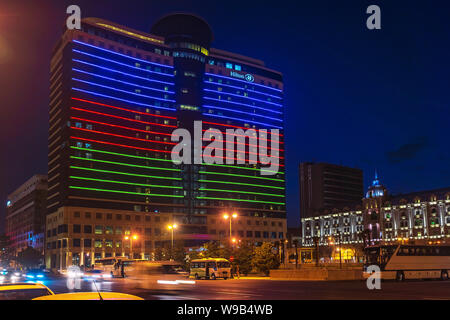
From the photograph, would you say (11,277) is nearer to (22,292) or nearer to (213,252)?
(213,252)

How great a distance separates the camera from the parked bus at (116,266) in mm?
57625

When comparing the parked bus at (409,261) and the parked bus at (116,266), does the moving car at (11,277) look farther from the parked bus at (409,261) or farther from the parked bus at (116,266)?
the parked bus at (409,261)

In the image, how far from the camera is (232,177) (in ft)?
552

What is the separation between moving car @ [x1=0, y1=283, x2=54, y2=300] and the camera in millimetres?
10523

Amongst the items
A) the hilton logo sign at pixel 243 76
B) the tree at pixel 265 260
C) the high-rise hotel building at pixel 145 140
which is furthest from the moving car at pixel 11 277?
the hilton logo sign at pixel 243 76

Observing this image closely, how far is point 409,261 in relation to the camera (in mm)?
44500

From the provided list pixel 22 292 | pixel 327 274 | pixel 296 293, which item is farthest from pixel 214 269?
pixel 22 292

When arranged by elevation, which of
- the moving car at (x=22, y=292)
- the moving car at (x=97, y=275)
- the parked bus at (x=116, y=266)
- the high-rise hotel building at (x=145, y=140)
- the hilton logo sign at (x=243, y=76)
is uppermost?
the hilton logo sign at (x=243, y=76)

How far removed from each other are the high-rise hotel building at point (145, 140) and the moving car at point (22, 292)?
125m

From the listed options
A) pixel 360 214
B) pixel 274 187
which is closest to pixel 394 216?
pixel 360 214

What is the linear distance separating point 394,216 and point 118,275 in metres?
118

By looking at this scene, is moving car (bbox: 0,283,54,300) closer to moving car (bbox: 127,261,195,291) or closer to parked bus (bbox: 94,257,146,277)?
moving car (bbox: 127,261,195,291)

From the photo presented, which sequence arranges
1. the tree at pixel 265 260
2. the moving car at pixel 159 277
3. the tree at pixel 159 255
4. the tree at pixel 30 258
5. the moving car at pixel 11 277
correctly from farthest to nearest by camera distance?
the tree at pixel 30 258 < the tree at pixel 159 255 < the tree at pixel 265 260 < the moving car at pixel 11 277 < the moving car at pixel 159 277
